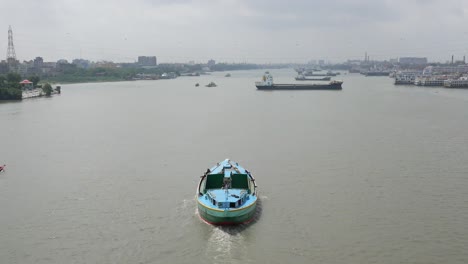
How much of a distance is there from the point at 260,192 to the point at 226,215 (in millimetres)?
2291

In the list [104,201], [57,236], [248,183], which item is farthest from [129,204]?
[248,183]

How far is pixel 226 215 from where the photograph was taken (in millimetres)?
8039

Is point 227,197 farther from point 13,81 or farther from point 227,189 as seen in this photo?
point 13,81

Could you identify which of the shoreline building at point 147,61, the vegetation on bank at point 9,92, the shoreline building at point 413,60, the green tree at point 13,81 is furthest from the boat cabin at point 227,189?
the shoreline building at point 413,60

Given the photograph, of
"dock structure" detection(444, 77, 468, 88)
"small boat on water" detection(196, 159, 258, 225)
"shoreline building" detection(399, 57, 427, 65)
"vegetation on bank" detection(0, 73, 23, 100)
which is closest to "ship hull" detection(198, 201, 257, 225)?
"small boat on water" detection(196, 159, 258, 225)

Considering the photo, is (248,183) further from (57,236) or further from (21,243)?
(21,243)

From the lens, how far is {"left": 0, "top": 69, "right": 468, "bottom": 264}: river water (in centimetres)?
739

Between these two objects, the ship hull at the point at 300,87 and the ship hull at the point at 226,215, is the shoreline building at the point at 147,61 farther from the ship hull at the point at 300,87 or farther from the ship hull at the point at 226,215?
the ship hull at the point at 226,215

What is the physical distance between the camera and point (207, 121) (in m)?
21.5

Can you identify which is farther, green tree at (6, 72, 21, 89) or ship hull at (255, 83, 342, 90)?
ship hull at (255, 83, 342, 90)

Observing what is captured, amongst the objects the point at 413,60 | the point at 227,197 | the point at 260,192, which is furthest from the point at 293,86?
the point at 413,60

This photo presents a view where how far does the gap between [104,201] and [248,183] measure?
324cm

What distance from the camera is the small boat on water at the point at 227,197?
26.6ft

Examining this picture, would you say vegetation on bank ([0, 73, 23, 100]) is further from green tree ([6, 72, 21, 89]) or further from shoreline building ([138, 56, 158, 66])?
shoreline building ([138, 56, 158, 66])
